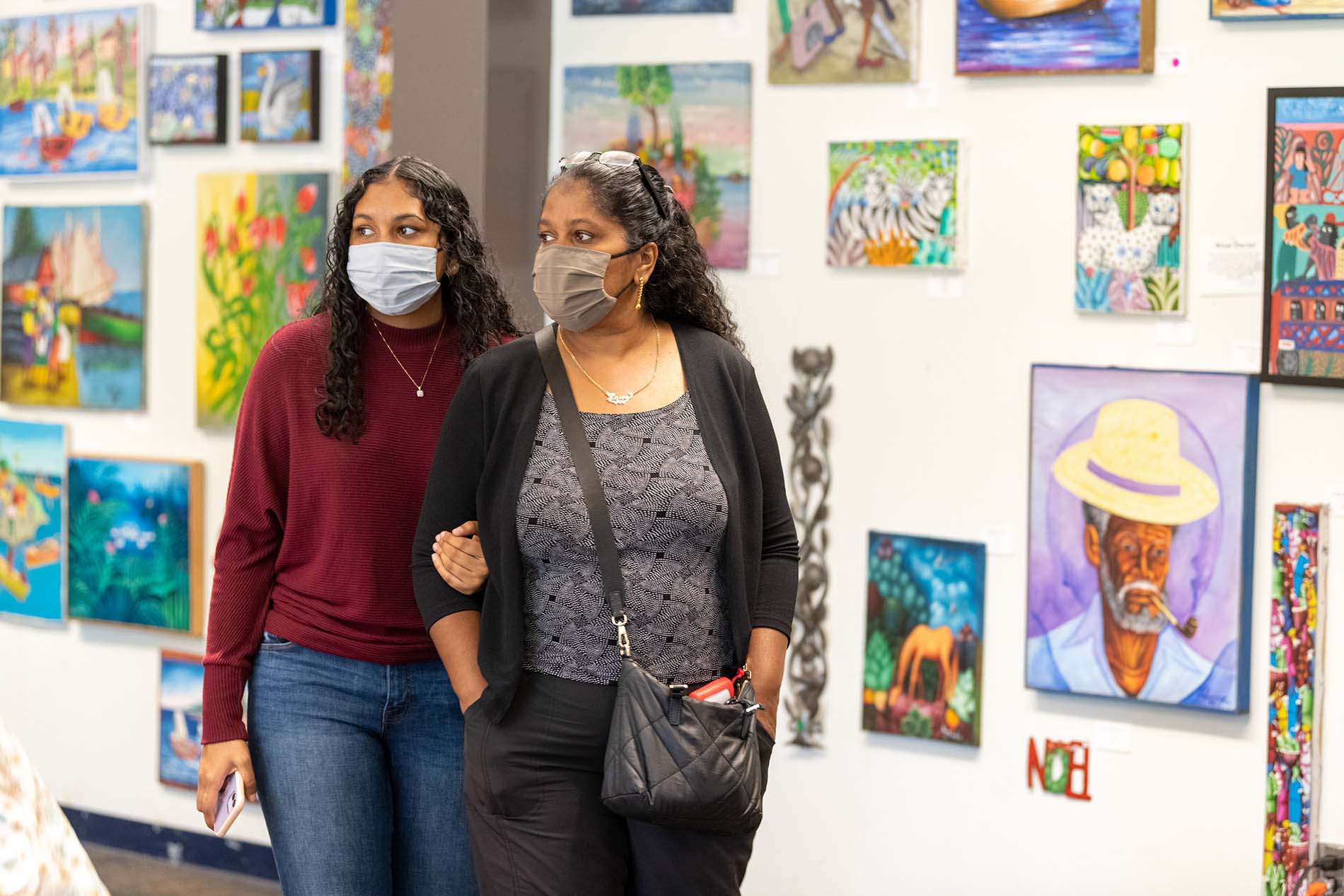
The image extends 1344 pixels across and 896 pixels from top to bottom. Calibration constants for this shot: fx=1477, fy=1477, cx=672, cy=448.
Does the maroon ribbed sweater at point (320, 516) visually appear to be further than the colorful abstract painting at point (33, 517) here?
No

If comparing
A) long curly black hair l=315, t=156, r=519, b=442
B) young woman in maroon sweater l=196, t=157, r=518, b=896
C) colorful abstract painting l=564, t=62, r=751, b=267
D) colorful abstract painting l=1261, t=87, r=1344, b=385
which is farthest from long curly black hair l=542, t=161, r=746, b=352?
colorful abstract painting l=1261, t=87, r=1344, b=385

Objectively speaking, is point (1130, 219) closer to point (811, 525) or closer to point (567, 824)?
point (811, 525)

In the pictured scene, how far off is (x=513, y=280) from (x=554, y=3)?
797 millimetres

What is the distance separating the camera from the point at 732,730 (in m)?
2.07

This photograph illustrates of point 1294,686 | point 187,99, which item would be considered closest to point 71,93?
point 187,99

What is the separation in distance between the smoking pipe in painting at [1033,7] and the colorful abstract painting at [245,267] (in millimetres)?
1884

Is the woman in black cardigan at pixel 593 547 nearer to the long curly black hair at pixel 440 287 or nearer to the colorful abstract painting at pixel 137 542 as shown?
the long curly black hair at pixel 440 287

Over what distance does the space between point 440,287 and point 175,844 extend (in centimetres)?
282

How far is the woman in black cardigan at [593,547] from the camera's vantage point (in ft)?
6.95

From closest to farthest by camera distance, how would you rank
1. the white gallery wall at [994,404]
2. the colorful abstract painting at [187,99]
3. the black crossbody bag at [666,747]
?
1. the black crossbody bag at [666,747]
2. the white gallery wall at [994,404]
3. the colorful abstract painting at [187,99]

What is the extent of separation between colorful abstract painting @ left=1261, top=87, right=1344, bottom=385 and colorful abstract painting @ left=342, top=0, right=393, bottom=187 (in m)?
2.22

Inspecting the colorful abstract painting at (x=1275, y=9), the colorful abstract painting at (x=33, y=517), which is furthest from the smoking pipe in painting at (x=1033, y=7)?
the colorful abstract painting at (x=33, y=517)

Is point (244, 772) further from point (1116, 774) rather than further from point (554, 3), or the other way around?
point (554, 3)

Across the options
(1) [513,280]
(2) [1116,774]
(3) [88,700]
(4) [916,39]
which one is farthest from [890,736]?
(3) [88,700]
